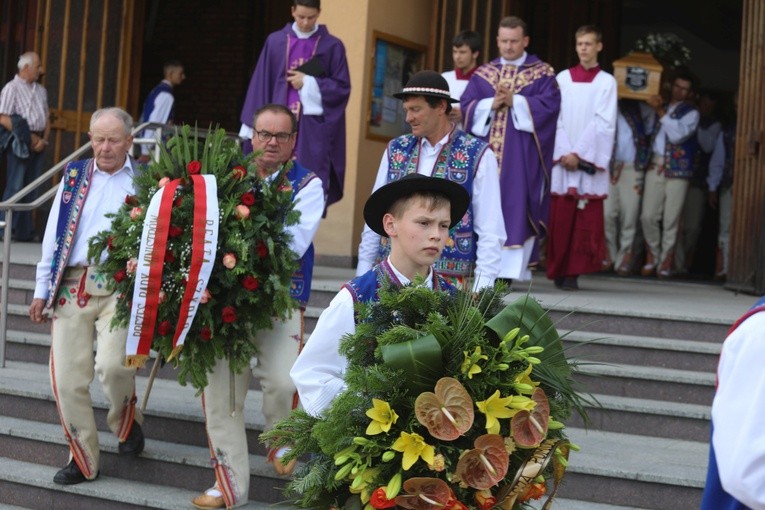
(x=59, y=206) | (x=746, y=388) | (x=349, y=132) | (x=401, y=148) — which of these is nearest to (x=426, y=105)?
(x=401, y=148)

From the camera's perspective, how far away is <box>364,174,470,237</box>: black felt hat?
4.28 m

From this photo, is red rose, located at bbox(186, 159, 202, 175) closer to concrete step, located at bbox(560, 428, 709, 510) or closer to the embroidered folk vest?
the embroidered folk vest

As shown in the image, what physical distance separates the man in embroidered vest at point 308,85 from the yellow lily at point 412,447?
20.3ft

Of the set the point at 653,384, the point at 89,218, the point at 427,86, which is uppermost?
the point at 427,86

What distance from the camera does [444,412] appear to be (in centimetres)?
344

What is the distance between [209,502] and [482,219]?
6.21ft

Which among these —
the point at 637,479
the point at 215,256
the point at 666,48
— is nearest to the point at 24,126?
the point at 215,256

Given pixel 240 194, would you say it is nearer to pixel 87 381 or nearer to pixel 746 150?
pixel 87 381

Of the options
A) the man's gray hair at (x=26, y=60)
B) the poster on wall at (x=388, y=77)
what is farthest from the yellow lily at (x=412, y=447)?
the man's gray hair at (x=26, y=60)

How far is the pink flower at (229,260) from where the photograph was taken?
573 cm

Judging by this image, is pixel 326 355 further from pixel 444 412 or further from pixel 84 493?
pixel 84 493

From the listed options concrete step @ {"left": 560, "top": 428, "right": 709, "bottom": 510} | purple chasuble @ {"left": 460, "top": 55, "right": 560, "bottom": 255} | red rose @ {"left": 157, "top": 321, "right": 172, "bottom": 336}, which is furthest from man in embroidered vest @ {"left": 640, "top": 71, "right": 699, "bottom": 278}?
red rose @ {"left": 157, "top": 321, "right": 172, "bottom": 336}

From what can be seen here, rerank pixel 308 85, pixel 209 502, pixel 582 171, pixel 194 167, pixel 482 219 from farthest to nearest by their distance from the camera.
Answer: pixel 582 171 → pixel 308 85 → pixel 482 219 → pixel 209 502 → pixel 194 167

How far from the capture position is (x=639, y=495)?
6.01 metres
